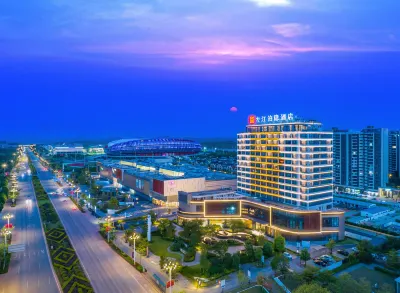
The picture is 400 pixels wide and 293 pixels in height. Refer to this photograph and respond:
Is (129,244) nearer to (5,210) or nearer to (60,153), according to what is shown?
(5,210)

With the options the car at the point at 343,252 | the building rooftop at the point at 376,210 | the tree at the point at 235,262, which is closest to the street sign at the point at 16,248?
the tree at the point at 235,262

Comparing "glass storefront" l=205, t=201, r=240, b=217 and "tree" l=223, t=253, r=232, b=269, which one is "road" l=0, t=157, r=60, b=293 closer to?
"tree" l=223, t=253, r=232, b=269

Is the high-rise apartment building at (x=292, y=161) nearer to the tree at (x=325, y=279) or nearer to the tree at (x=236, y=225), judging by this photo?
the tree at (x=236, y=225)

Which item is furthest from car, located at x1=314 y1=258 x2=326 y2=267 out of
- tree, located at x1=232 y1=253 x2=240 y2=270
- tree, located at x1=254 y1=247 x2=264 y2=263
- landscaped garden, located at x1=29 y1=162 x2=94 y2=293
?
landscaped garden, located at x1=29 y1=162 x2=94 y2=293

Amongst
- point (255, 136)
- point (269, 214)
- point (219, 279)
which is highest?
point (255, 136)

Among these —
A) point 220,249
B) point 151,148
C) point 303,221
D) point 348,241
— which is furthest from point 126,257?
point 151,148

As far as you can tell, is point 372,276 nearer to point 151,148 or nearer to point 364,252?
point 364,252

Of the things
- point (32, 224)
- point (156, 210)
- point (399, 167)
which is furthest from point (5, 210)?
point (399, 167)
